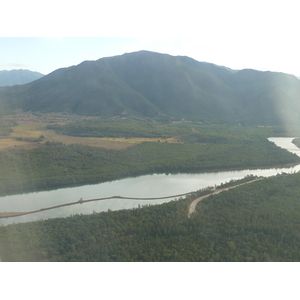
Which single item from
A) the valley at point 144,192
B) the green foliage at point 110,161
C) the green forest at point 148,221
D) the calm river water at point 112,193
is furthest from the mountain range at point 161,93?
the calm river water at point 112,193

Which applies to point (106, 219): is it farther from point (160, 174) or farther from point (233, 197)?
point (160, 174)

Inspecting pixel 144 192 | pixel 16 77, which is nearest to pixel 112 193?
pixel 144 192

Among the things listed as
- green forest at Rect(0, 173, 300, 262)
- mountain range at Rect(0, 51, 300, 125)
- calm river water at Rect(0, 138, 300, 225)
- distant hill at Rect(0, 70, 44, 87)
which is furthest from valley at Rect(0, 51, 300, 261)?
distant hill at Rect(0, 70, 44, 87)

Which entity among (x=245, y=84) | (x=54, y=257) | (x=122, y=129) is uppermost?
(x=245, y=84)

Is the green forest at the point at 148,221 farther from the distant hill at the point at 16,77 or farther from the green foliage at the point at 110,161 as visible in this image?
the distant hill at the point at 16,77

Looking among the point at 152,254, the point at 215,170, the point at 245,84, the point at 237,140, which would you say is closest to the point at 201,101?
the point at 245,84
